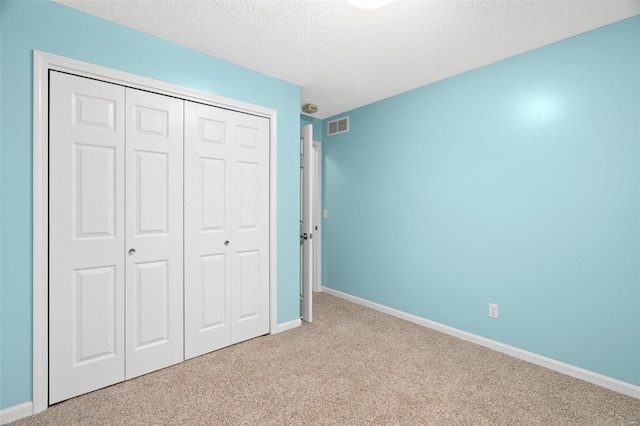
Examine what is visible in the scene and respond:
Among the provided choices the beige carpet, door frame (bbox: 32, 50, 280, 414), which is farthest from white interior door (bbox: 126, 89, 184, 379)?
door frame (bbox: 32, 50, 280, 414)

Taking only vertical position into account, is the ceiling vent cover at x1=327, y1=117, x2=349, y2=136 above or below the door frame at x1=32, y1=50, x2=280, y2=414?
above

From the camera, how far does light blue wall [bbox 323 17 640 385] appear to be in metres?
2.12

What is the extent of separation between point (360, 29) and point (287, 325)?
2766mm

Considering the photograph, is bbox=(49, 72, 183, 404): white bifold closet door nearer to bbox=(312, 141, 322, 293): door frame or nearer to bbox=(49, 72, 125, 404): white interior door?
bbox=(49, 72, 125, 404): white interior door

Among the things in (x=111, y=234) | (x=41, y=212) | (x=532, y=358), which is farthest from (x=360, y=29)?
(x=532, y=358)

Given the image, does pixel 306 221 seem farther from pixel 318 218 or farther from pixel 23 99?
pixel 23 99

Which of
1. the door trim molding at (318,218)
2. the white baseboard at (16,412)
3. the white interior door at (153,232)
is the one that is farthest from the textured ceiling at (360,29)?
the white baseboard at (16,412)

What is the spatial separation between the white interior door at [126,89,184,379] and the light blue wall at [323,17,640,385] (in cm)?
235

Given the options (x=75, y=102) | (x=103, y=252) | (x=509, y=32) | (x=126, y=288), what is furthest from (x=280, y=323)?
(x=509, y=32)

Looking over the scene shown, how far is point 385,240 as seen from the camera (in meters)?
3.75

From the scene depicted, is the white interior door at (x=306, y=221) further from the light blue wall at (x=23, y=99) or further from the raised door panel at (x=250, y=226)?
the light blue wall at (x=23, y=99)

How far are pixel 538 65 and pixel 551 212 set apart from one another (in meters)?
1.21

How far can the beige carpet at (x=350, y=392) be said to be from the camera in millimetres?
1834

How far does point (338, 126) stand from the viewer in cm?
433
